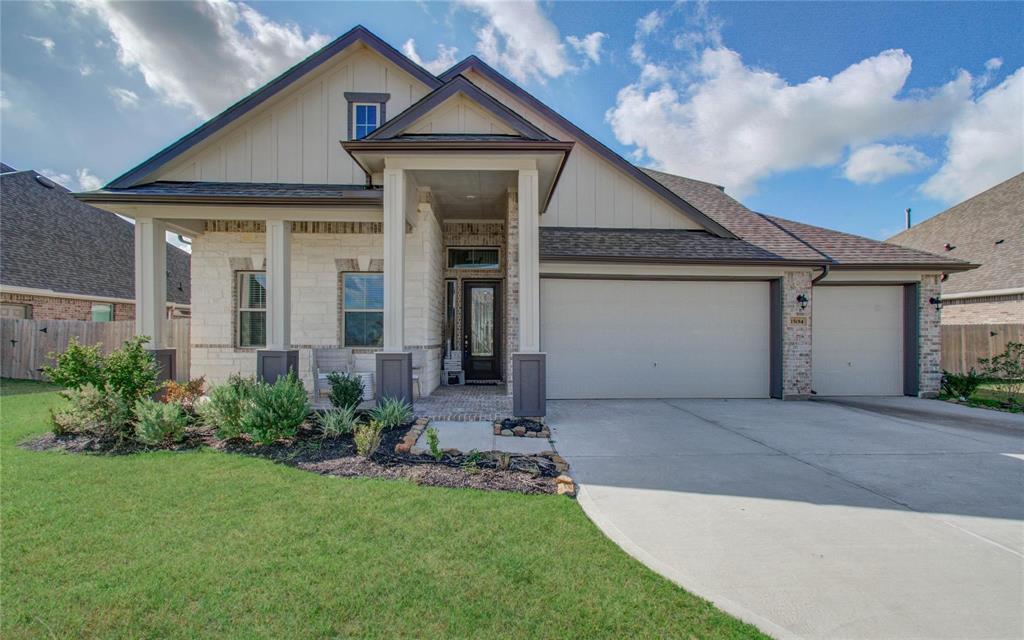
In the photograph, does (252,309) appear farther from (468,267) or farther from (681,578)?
(681,578)

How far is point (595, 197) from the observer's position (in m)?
10.3

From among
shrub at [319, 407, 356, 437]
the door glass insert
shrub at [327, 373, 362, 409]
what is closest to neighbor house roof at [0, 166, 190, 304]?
shrub at [327, 373, 362, 409]

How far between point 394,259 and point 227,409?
118 inches

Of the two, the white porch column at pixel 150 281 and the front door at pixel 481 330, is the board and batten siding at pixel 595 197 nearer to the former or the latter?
the front door at pixel 481 330

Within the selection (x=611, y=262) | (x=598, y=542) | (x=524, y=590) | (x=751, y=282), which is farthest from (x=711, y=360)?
Result: (x=524, y=590)

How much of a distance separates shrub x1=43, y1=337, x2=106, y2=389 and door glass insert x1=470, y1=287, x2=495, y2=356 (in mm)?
6719

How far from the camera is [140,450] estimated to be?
5.30 m

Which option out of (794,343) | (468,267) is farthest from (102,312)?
(794,343)

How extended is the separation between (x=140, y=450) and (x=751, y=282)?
1088cm

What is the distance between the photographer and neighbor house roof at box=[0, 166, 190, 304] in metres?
14.4

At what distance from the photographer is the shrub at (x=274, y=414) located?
209 inches

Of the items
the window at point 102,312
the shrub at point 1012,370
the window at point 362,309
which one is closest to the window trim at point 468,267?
the window at point 362,309

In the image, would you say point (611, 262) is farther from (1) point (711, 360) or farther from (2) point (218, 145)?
(2) point (218, 145)

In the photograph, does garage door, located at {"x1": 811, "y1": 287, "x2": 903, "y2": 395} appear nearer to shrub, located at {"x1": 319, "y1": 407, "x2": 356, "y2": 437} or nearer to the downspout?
the downspout
